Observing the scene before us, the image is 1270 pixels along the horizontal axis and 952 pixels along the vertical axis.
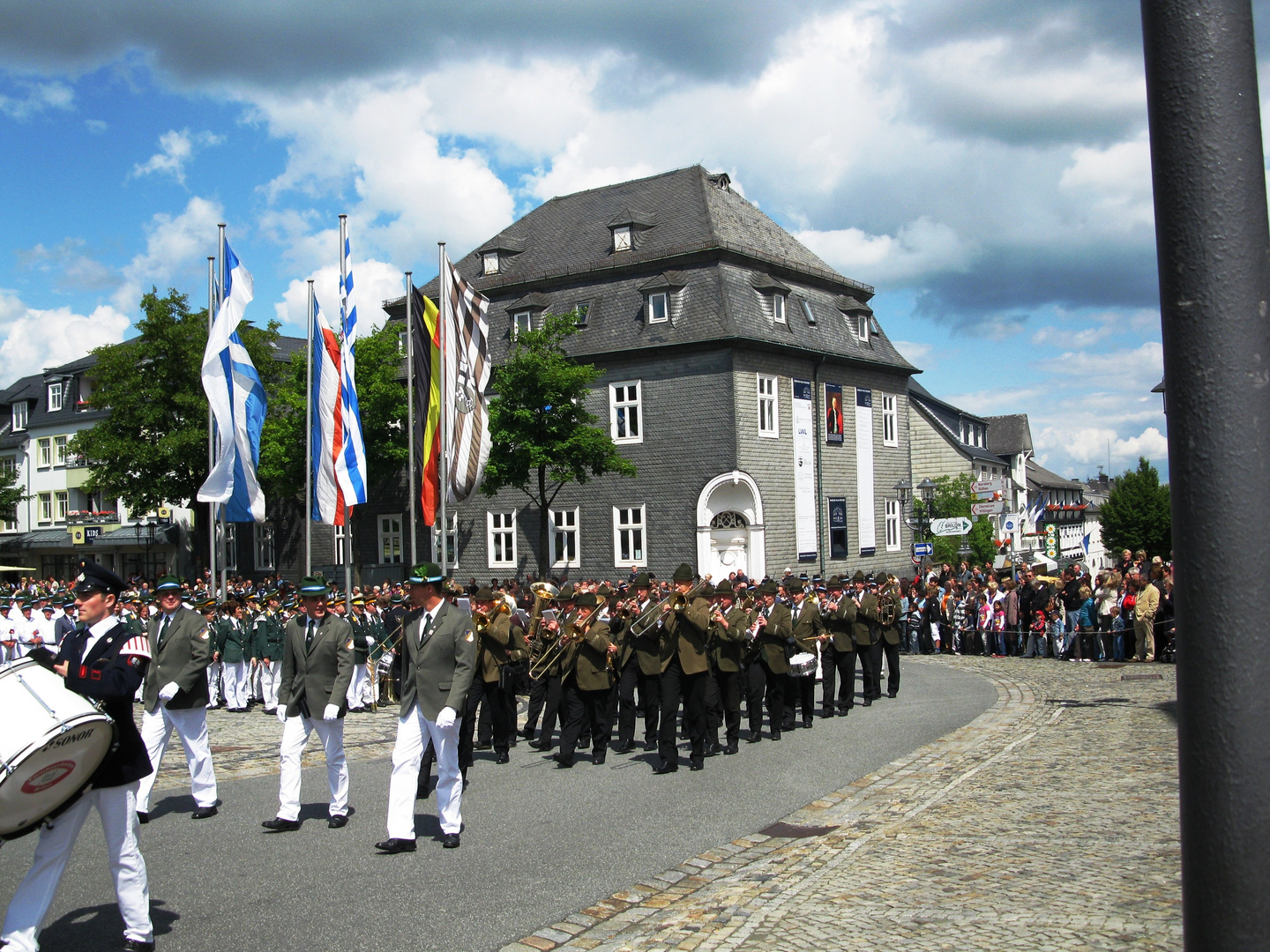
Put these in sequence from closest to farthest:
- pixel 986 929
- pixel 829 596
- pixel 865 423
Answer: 1. pixel 986 929
2. pixel 829 596
3. pixel 865 423

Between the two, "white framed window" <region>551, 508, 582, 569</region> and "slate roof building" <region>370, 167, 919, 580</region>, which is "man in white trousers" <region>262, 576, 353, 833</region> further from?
"white framed window" <region>551, 508, 582, 569</region>

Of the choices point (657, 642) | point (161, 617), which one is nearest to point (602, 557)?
point (657, 642)

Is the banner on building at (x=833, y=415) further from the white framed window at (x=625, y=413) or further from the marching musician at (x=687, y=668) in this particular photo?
the marching musician at (x=687, y=668)

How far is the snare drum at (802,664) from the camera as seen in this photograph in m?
13.3

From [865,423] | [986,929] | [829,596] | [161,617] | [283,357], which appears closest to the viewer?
[986,929]

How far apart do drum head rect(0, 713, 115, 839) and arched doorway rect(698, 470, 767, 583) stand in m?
29.6

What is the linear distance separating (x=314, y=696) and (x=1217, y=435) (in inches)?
303

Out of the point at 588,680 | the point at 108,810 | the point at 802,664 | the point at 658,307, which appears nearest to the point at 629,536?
the point at 658,307

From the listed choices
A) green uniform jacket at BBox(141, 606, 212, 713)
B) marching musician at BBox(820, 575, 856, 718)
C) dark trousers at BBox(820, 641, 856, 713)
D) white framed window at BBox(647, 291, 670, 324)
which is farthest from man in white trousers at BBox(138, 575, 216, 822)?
white framed window at BBox(647, 291, 670, 324)

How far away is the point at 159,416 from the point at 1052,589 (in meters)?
33.2

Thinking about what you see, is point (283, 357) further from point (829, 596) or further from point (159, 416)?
point (829, 596)

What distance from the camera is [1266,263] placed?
7.52ft

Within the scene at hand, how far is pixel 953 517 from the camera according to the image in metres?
47.8

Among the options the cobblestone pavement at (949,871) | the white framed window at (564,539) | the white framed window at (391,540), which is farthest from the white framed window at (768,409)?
the cobblestone pavement at (949,871)
